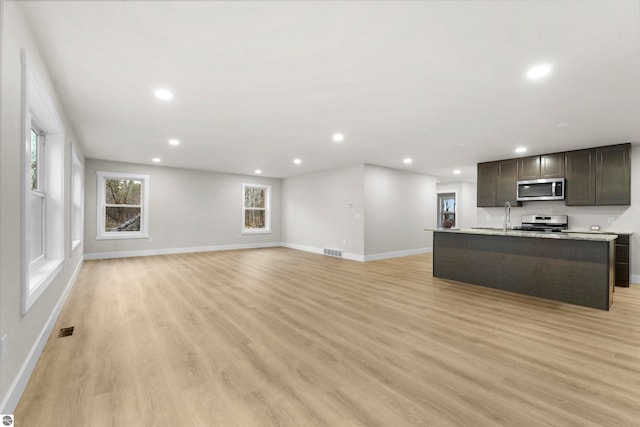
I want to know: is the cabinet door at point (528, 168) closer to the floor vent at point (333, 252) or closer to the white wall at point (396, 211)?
the white wall at point (396, 211)

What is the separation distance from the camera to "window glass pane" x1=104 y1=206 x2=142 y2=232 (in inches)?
287

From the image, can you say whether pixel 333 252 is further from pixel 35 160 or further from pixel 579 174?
pixel 35 160

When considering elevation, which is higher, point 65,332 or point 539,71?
point 539,71

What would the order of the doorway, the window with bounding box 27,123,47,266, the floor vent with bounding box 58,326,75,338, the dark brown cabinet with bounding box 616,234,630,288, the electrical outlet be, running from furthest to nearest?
the doorway, the dark brown cabinet with bounding box 616,234,630,288, the window with bounding box 27,123,47,266, the floor vent with bounding box 58,326,75,338, the electrical outlet

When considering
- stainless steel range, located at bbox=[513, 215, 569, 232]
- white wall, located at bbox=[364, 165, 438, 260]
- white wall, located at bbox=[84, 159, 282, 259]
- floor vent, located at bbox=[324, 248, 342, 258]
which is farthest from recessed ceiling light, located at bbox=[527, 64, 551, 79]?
white wall, located at bbox=[84, 159, 282, 259]

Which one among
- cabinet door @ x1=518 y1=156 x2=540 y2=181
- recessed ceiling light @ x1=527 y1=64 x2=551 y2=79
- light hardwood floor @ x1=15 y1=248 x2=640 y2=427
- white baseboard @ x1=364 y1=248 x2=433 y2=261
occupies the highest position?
recessed ceiling light @ x1=527 y1=64 x2=551 y2=79

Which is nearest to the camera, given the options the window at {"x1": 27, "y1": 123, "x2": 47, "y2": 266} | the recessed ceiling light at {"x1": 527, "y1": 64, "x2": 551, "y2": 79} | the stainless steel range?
the recessed ceiling light at {"x1": 527, "y1": 64, "x2": 551, "y2": 79}

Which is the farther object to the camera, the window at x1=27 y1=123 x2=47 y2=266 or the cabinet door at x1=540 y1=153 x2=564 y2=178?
the cabinet door at x1=540 y1=153 x2=564 y2=178

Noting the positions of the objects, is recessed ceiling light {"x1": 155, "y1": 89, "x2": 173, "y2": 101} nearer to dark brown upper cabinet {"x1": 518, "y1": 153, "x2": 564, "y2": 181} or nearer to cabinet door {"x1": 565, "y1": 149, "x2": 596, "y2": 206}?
dark brown upper cabinet {"x1": 518, "y1": 153, "x2": 564, "y2": 181}

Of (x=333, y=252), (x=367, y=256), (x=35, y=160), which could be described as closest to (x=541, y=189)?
(x=367, y=256)

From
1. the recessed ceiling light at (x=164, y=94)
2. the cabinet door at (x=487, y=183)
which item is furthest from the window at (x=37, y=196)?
the cabinet door at (x=487, y=183)

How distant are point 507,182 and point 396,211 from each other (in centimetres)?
264

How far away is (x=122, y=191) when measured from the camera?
7.44 m

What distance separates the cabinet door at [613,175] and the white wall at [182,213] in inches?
327
